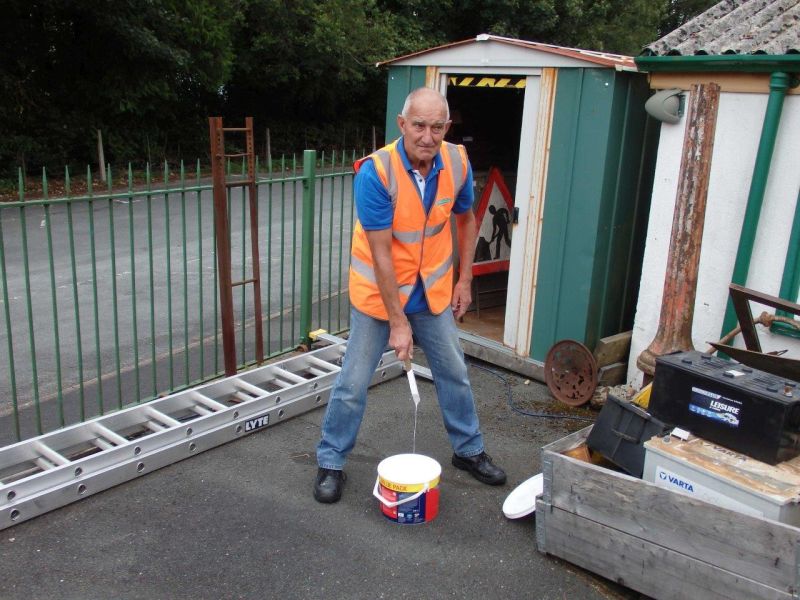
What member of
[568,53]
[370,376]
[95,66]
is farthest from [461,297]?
[95,66]

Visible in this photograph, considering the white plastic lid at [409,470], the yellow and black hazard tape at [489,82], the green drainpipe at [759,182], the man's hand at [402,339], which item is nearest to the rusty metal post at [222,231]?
the man's hand at [402,339]

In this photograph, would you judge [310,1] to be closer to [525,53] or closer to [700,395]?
[525,53]

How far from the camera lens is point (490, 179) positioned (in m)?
6.80

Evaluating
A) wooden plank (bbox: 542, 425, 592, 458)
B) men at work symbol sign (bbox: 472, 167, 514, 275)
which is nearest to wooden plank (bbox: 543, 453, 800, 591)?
wooden plank (bbox: 542, 425, 592, 458)

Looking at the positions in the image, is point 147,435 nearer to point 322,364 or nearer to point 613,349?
point 322,364

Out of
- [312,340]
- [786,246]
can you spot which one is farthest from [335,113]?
[786,246]

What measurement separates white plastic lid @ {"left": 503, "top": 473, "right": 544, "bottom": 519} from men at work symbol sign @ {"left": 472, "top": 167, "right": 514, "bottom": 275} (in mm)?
3116

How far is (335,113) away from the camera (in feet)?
86.2

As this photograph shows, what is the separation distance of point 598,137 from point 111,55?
16874 mm

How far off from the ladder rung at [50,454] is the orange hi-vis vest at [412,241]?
5.67 feet

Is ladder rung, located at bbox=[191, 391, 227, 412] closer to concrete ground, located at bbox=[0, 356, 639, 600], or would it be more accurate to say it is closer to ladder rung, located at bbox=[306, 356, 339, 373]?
concrete ground, located at bbox=[0, 356, 639, 600]

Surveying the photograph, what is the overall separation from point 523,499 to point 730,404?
1.17 m

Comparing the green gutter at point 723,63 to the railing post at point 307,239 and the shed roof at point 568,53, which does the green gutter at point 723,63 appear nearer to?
the shed roof at point 568,53

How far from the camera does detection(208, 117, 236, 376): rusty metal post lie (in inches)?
A: 183
